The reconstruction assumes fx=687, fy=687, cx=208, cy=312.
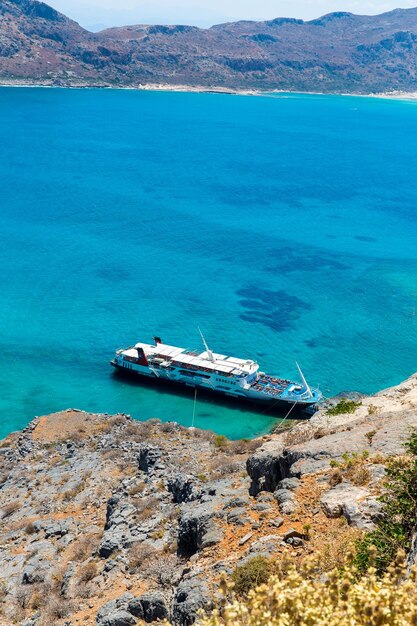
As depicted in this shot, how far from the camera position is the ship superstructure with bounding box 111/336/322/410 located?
2258 inches

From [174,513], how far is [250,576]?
10116 millimetres

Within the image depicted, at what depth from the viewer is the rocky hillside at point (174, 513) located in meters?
19.4

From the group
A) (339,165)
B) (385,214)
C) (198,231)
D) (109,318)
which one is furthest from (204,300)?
(339,165)

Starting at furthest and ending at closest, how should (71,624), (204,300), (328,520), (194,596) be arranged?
(204,300), (71,624), (328,520), (194,596)

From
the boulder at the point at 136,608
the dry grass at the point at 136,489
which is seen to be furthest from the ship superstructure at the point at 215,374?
the boulder at the point at 136,608

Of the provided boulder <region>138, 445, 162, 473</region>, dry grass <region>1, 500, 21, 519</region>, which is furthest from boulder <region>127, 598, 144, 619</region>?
dry grass <region>1, 500, 21, 519</region>

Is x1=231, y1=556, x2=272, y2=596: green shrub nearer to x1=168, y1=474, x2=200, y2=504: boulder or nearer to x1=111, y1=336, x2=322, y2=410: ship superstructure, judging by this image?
x1=168, y1=474, x2=200, y2=504: boulder

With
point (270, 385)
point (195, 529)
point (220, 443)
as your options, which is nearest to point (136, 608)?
point (195, 529)

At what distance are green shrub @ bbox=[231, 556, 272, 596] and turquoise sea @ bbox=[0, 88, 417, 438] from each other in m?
35.8

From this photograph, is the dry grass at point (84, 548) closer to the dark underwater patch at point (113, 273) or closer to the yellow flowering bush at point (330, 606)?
the yellow flowering bush at point (330, 606)

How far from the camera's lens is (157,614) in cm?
1967

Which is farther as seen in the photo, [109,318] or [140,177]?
[140,177]

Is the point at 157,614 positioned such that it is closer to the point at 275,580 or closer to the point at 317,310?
the point at 275,580

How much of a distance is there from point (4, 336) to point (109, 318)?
446 inches
